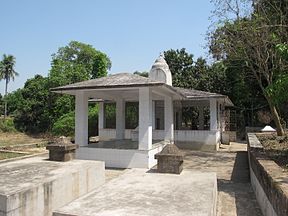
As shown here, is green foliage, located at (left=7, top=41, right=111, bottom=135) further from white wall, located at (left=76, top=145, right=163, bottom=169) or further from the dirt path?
the dirt path

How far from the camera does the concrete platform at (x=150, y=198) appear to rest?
15.1 feet

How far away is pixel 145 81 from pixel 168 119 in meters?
4.50

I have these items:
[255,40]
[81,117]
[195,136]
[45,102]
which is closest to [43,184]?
[81,117]

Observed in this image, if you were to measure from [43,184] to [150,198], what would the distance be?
2183mm

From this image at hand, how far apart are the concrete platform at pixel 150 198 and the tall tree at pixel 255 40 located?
763 centimetres

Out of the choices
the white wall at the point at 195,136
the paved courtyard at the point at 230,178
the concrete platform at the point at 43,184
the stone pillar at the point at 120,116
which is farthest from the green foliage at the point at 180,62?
the concrete platform at the point at 43,184

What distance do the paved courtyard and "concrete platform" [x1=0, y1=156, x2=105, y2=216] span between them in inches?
94.7

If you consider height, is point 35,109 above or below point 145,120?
above

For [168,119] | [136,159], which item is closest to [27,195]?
[136,159]

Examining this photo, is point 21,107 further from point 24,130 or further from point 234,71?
point 234,71

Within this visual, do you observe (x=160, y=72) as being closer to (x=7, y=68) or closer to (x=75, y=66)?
(x=75, y=66)

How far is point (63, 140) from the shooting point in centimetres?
907

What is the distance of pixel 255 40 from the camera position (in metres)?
13.3

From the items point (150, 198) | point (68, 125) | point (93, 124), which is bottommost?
point (150, 198)
